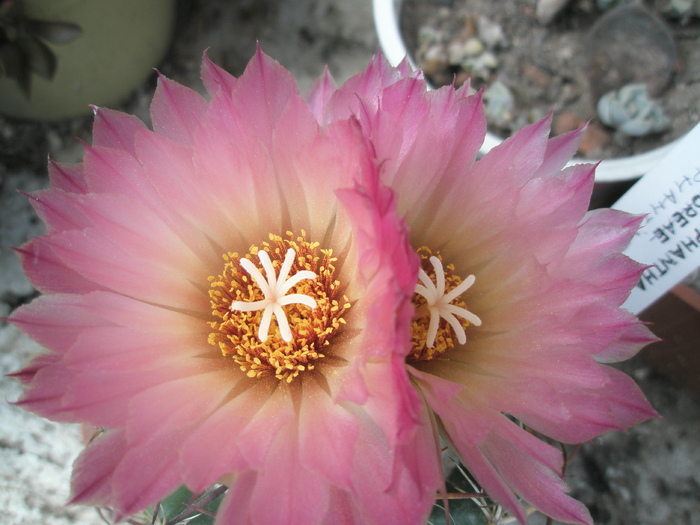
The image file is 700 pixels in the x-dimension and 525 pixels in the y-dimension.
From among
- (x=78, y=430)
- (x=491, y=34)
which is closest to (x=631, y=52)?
(x=491, y=34)

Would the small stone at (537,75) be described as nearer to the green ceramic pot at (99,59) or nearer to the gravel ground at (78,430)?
the gravel ground at (78,430)

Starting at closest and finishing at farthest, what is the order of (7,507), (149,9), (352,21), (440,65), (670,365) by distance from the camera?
(7,507) → (670,365) → (440,65) → (149,9) → (352,21)

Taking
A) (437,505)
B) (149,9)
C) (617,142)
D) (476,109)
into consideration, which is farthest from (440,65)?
(437,505)

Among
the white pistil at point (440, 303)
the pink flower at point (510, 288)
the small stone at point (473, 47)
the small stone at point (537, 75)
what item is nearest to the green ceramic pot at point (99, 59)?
the small stone at point (473, 47)

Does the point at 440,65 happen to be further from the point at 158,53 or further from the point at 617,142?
the point at 158,53

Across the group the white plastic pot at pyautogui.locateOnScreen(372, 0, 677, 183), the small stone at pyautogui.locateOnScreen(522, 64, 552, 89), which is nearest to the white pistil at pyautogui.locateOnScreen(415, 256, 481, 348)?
the white plastic pot at pyautogui.locateOnScreen(372, 0, 677, 183)
